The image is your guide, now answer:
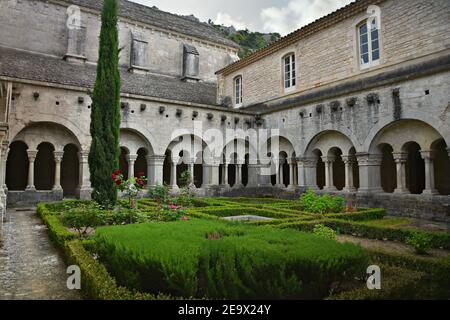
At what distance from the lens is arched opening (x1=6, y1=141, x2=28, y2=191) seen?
606 inches

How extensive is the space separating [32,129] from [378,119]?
1254 centimetres

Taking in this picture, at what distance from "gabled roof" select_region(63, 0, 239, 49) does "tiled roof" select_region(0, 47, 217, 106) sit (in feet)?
11.9

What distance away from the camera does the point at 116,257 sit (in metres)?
3.86

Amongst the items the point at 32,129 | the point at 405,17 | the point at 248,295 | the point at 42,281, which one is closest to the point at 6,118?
the point at 32,129

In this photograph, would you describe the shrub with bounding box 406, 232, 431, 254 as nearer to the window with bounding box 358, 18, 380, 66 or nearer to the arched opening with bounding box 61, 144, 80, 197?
the window with bounding box 358, 18, 380, 66

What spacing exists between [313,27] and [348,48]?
213 centimetres

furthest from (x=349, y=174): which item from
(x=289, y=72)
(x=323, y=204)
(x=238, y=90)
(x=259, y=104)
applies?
(x=238, y=90)

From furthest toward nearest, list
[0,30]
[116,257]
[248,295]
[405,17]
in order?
Answer: [0,30] < [405,17] < [116,257] < [248,295]

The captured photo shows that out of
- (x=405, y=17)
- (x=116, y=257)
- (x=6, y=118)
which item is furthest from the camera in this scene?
(x=405, y=17)

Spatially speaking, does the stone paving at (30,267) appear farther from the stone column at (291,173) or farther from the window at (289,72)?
the window at (289,72)

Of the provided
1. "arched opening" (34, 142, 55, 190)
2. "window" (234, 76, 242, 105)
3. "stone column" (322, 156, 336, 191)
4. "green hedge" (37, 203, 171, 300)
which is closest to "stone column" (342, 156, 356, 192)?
"stone column" (322, 156, 336, 191)

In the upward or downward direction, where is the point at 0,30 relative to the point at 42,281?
upward
